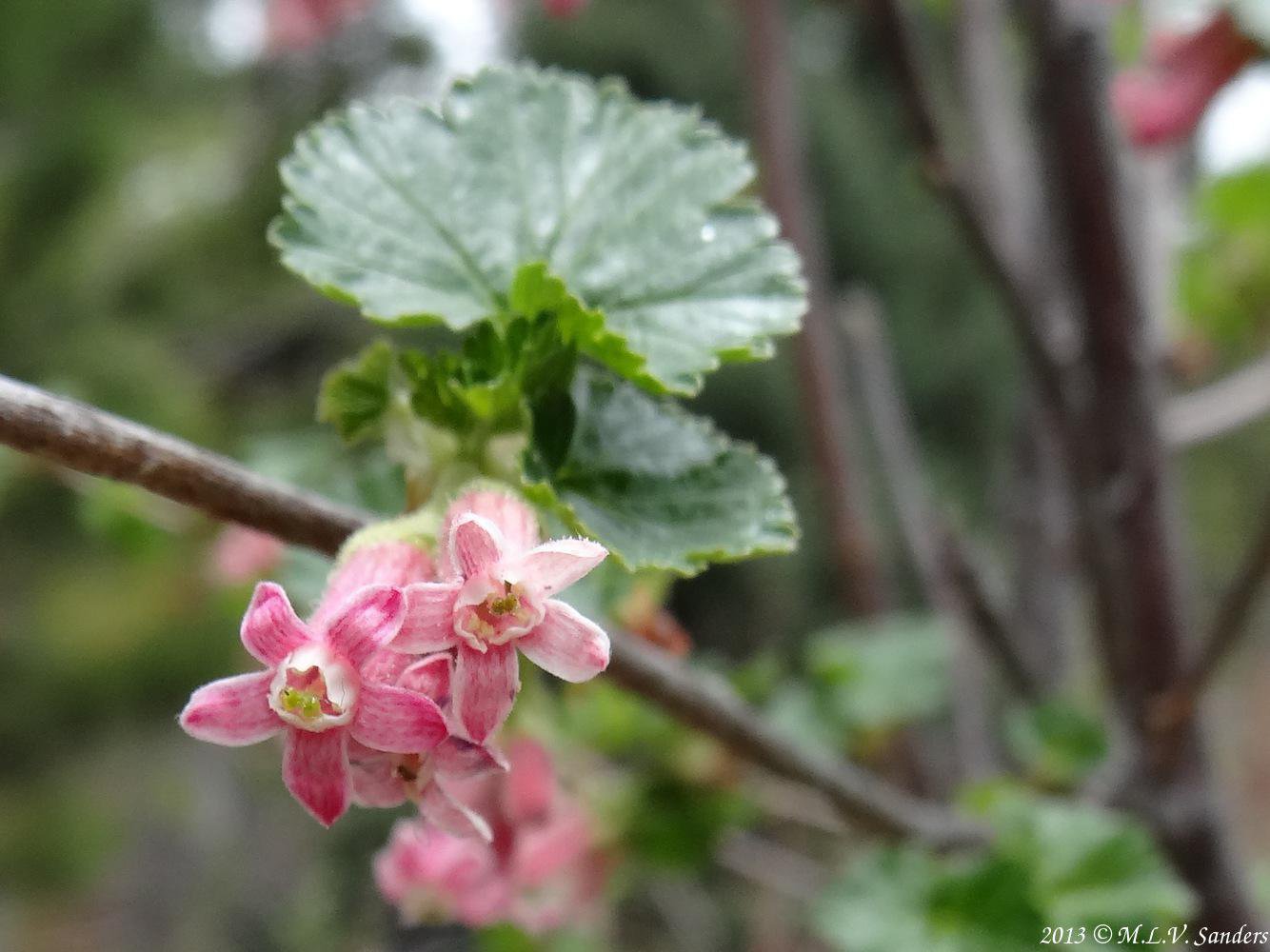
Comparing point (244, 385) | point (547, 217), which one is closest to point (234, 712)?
point (547, 217)

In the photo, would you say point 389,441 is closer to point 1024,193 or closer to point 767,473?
point 767,473

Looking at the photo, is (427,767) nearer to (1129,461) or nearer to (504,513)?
(504,513)

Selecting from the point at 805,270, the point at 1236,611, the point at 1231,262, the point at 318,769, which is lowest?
the point at 318,769

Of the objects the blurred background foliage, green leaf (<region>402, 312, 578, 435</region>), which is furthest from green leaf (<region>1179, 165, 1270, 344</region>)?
green leaf (<region>402, 312, 578, 435</region>)

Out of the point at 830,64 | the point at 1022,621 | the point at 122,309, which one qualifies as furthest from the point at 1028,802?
the point at 122,309

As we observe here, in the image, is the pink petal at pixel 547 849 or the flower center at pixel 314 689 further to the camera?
the pink petal at pixel 547 849

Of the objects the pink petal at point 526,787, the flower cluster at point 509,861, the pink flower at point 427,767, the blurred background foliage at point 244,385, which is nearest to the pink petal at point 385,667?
the pink flower at point 427,767

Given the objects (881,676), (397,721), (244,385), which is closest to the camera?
(397,721)

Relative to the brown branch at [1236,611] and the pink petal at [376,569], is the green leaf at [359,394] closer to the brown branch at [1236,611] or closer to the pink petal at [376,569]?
the pink petal at [376,569]
